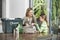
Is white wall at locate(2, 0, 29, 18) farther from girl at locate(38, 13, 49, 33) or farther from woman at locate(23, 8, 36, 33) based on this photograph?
girl at locate(38, 13, 49, 33)

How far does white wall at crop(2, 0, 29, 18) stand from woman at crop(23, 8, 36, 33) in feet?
0.65

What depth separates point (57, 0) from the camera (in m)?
3.28

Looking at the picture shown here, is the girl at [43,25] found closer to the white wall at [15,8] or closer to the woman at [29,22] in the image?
the woman at [29,22]

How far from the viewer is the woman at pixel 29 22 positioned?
10.2 feet

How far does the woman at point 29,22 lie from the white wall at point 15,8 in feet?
0.65

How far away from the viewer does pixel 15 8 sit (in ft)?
11.6

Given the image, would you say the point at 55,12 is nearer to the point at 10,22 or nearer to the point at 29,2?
the point at 29,2

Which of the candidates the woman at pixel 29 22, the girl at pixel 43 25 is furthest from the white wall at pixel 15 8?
the girl at pixel 43 25

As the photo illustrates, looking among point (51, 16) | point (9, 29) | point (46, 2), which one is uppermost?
point (46, 2)

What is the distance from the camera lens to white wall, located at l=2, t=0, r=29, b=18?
3512 mm

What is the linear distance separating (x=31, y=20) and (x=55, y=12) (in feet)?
1.63

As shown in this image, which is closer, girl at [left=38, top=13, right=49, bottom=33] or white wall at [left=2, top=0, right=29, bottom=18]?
girl at [left=38, top=13, right=49, bottom=33]

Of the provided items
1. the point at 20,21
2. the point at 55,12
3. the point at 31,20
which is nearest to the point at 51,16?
the point at 55,12

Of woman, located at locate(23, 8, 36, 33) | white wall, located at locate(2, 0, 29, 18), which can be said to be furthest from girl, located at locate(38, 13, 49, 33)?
white wall, located at locate(2, 0, 29, 18)
